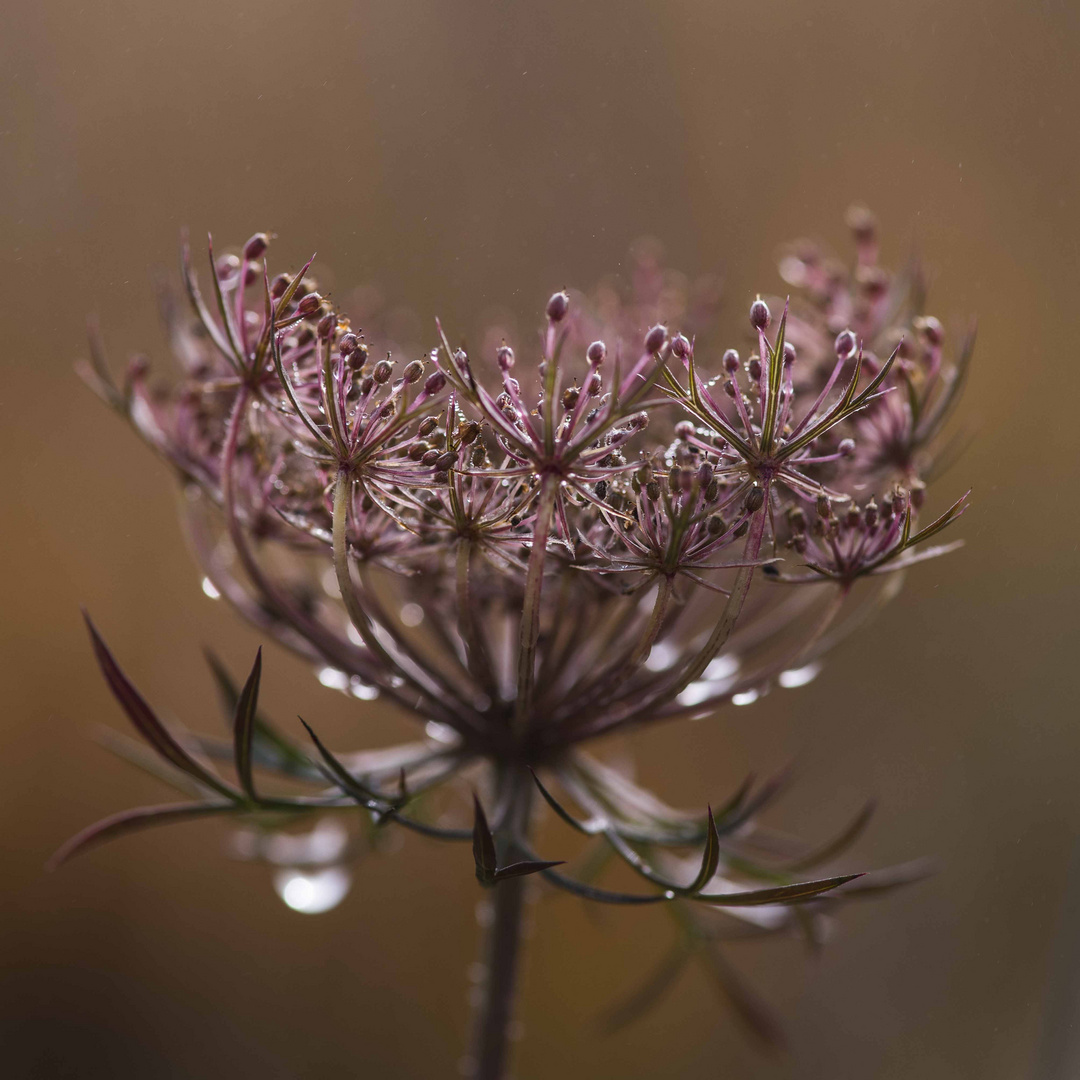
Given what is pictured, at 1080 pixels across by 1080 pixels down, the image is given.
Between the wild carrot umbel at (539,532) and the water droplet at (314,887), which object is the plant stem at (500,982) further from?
the water droplet at (314,887)

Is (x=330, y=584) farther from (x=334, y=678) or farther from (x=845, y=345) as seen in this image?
(x=845, y=345)

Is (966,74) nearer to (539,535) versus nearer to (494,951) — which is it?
(539,535)

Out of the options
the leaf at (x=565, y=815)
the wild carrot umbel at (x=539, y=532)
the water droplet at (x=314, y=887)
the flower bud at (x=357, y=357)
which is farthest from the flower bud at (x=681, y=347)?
the water droplet at (x=314, y=887)

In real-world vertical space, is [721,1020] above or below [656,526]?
below

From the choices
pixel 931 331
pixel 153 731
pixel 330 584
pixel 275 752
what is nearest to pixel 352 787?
pixel 153 731

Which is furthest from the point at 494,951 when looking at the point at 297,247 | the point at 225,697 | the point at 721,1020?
the point at 721,1020
